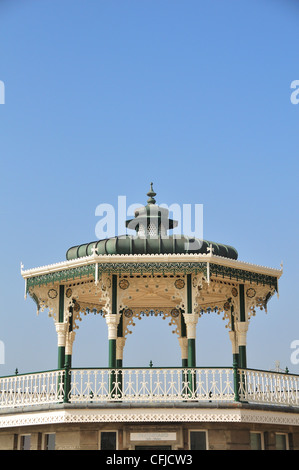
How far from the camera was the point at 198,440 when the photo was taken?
23.5 metres

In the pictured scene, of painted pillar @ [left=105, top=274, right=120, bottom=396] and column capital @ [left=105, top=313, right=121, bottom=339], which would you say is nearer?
painted pillar @ [left=105, top=274, right=120, bottom=396]

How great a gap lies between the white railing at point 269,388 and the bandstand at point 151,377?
3 cm

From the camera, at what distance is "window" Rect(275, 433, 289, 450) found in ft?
83.1

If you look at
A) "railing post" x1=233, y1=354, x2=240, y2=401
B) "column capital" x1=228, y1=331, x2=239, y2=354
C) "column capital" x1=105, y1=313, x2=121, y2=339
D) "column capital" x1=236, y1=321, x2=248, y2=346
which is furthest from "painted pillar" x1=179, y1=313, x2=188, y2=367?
"railing post" x1=233, y1=354, x2=240, y2=401

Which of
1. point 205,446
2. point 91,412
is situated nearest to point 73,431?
point 91,412

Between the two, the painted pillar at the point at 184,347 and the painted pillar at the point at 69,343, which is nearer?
the painted pillar at the point at 69,343

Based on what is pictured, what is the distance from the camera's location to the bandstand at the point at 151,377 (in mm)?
23062

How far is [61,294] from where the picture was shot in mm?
26609

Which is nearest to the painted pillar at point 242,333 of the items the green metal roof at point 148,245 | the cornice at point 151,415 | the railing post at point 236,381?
the railing post at point 236,381

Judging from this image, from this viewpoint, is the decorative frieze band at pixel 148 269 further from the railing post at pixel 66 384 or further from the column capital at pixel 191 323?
the railing post at pixel 66 384

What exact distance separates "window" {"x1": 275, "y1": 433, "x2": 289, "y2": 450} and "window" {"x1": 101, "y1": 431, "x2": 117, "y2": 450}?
5.53m

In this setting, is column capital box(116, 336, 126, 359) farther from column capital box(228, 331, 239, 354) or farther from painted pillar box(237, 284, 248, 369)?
painted pillar box(237, 284, 248, 369)
